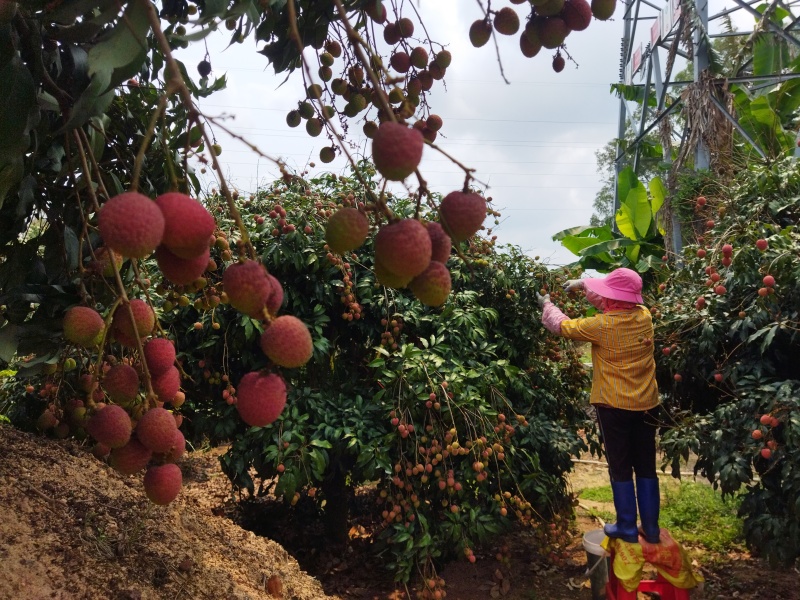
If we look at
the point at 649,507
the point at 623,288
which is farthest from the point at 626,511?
the point at 623,288

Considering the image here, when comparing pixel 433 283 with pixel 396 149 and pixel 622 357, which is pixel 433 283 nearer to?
pixel 396 149

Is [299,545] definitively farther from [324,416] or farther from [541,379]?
[541,379]

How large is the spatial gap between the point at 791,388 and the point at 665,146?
649 cm

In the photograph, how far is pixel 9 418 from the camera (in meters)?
2.91

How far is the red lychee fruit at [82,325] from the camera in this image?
79cm

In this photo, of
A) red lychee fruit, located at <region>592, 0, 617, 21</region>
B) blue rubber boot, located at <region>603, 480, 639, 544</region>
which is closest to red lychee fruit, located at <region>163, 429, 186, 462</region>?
red lychee fruit, located at <region>592, 0, 617, 21</region>

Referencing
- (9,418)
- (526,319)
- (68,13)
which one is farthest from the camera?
(526,319)

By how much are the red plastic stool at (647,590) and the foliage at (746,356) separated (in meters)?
0.39

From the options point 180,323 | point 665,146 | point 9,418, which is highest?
point 665,146

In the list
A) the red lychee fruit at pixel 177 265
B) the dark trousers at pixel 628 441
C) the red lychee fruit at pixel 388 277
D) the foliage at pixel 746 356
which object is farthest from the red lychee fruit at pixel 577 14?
the dark trousers at pixel 628 441

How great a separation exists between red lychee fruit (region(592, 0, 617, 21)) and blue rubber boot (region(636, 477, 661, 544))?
2443mm

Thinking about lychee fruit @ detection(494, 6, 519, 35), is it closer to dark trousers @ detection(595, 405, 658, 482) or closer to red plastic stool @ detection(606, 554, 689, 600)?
dark trousers @ detection(595, 405, 658, 482)

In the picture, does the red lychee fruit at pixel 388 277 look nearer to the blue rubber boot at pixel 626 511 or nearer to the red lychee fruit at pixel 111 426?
the red lychee fruit at pixel 111 426

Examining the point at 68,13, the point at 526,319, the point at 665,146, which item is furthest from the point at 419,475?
the point at 665,146
